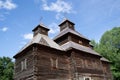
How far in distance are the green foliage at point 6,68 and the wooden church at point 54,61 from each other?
2555cm

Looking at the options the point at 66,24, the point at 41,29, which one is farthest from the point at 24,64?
the point at 66,24

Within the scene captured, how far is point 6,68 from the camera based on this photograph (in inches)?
1902

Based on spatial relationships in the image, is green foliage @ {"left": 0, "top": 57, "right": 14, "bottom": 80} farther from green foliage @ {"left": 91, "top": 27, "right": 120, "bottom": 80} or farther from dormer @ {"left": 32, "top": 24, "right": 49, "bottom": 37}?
dormer @ {"left": 32, "top": 24, "right": 49, "bottom": 37}

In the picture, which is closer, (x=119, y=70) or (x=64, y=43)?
(x=64, y=43)

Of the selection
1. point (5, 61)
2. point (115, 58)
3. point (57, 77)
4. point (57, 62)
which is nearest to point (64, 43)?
point (57, 62)

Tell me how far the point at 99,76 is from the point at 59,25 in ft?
37.4

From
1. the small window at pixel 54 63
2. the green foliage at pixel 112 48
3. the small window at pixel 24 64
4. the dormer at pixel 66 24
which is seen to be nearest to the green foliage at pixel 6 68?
the dormer at pixel 66 24

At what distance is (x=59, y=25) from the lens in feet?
97.0

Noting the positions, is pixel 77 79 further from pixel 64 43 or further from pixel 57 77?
pixel 64 43

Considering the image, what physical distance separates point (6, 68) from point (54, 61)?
3269cm

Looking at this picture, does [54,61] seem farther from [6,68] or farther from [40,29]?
[6,68]

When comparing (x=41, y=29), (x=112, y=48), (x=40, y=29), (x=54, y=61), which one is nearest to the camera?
(x=54, y=61)

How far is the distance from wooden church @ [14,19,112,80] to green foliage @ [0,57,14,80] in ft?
83.8

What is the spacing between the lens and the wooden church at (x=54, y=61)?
60.6 feet
